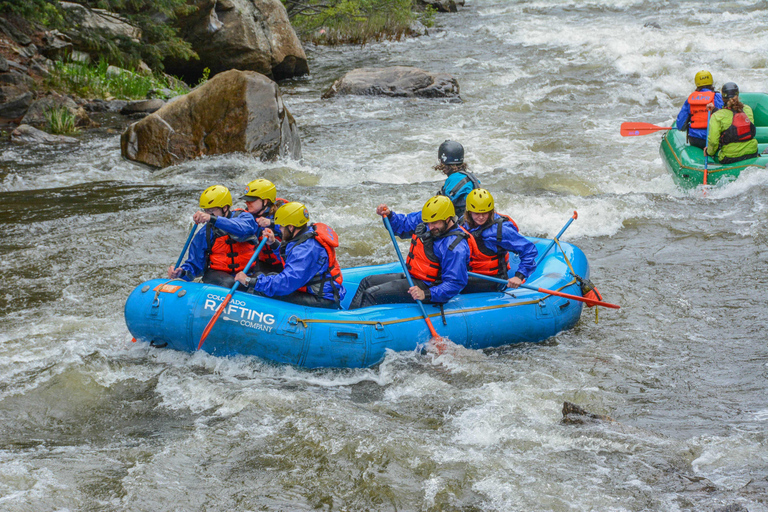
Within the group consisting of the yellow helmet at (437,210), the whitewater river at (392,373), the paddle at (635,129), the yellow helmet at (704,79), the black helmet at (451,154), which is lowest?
the whitewater river at (392,373)

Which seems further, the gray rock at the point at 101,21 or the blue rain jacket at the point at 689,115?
the gray rock at the point at 101,21

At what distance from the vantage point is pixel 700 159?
9.21 meters

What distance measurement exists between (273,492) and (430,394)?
1.52 meters

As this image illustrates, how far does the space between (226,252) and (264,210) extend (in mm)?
473

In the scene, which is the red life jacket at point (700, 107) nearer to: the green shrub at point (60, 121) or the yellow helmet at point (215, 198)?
the yellow helmet at point (215, 198)

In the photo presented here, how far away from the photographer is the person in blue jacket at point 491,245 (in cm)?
560

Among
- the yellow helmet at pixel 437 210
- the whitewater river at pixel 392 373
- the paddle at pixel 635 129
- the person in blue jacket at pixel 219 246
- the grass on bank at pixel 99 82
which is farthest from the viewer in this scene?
the grass on bank at pixel 99 82

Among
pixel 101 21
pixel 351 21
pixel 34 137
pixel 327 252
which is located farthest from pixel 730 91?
pixel 351 21

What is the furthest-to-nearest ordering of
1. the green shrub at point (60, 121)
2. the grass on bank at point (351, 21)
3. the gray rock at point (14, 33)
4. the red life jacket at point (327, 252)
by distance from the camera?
the grass on bank at point (351, 21)
the gray rock at point (14, 33)
the green shrub at point (60, 121)
the red life jacket at point (327, 252)

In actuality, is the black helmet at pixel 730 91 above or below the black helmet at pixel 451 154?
above

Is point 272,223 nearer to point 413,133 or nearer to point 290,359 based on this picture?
point 290,359

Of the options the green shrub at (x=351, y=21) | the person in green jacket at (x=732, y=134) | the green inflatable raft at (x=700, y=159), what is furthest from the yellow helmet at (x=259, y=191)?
the green shrub at (x=351, y=21)

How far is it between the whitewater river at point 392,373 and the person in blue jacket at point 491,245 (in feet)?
2.11

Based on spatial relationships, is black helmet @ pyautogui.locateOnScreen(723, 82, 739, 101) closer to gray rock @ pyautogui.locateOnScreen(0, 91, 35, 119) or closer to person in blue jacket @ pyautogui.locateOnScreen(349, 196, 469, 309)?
person in blue jacket @ pyautogui.locateOnScreen(349, 196, 469, 309)
